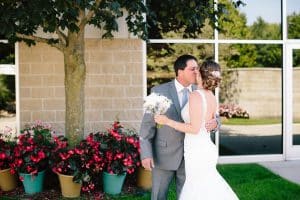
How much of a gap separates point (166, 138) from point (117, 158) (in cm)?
205

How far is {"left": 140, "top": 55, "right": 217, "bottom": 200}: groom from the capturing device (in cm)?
Result: 466

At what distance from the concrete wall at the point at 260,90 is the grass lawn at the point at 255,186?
130cm

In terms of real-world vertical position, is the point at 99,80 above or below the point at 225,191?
above

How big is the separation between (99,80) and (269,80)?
3.10 m

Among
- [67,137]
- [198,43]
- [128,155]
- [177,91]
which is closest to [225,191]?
[177,91]

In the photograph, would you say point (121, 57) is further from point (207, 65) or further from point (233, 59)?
point (207, 65)

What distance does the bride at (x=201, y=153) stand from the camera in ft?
14.5

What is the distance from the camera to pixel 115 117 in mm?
8539

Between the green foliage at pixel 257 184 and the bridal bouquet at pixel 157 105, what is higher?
the bridal bouquet at pixel 157 105

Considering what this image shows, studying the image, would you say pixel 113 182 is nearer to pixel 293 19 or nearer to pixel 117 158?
pixel 117 158

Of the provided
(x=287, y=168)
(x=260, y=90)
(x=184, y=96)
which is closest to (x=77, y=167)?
(x=184, y=96)

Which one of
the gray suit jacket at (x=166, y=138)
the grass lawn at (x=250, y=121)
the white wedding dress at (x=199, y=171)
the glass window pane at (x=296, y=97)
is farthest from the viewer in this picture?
the glass window pane at (x=296, y=97)

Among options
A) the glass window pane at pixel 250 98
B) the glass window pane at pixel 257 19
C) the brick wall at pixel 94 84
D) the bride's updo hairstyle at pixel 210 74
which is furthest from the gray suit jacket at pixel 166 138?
the glass window pane at pixel 257 19

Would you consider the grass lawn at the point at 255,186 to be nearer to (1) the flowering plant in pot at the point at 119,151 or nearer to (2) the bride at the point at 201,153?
(1) the flowering plant in pot at the point at 119,151
